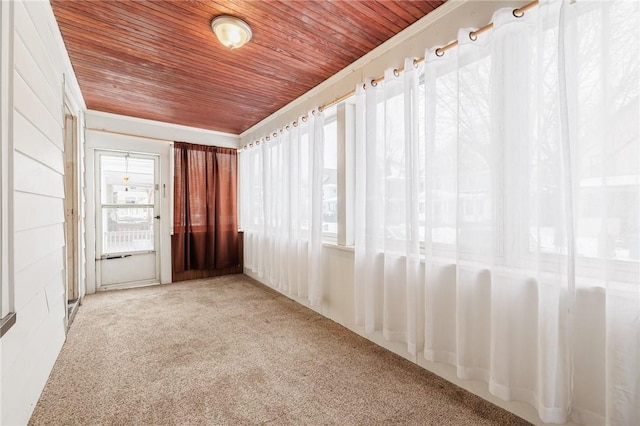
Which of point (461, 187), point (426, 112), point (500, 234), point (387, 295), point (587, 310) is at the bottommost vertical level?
point (387, 295)

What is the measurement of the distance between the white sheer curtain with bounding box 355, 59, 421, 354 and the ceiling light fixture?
978 millimetres

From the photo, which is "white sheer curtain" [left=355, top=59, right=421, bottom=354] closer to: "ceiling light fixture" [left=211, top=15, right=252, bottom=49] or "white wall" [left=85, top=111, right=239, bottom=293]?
"ceiling light fixture" [left=211, top=15, right=252, bottom=49]

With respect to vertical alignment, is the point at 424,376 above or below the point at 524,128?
below

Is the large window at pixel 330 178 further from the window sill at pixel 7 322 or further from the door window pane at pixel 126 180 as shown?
the door window pane at pixel 126 180

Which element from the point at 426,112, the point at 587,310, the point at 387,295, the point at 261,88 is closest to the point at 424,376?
the point at 387,295

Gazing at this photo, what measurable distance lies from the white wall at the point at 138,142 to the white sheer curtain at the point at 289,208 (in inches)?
45.7

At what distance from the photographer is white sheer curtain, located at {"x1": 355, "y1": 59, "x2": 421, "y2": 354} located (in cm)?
202

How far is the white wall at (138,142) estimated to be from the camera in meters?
3.97

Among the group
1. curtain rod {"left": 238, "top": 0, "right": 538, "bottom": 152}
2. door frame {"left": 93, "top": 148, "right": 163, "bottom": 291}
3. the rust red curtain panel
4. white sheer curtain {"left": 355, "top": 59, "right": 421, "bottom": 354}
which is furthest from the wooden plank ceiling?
the rust red curtain panel

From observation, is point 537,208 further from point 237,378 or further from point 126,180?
point 126,180

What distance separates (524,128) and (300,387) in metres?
1.96

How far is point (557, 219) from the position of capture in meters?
1.38

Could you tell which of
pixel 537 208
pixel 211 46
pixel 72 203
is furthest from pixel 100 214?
pixel 537 208

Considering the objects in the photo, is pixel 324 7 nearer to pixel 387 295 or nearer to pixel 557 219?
pixel 557 219
